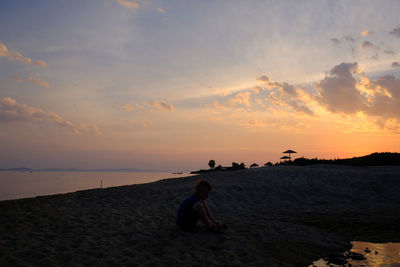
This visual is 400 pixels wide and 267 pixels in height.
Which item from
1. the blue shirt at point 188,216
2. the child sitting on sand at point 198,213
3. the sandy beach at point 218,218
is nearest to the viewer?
the sandy beach at point 218,218

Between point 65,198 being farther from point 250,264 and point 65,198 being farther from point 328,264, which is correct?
point 328,264

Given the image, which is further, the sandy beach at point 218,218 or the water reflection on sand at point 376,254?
the sandy beach at point 218,218

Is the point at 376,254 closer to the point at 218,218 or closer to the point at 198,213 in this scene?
the point at 198,213

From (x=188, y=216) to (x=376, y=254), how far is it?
13.6ft

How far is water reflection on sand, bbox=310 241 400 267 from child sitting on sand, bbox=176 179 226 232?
→ 8.01ft

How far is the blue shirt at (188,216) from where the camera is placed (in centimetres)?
723

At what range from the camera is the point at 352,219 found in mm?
9477

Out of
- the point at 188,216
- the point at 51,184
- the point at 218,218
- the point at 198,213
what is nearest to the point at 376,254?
the point at 198,213

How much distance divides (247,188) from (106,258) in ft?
30.9

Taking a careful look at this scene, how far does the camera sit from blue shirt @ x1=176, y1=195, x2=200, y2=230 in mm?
7230

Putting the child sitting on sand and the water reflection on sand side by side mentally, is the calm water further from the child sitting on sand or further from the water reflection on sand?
the water reflection on sand

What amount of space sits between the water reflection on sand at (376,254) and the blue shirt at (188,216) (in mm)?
2875

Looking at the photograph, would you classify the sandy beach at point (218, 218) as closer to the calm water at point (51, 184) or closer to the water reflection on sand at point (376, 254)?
the water reflection on sand at point (376, 254)

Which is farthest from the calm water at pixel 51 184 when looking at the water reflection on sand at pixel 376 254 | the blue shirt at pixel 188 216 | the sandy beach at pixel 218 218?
the water reflection on sand at pixel 376 254
